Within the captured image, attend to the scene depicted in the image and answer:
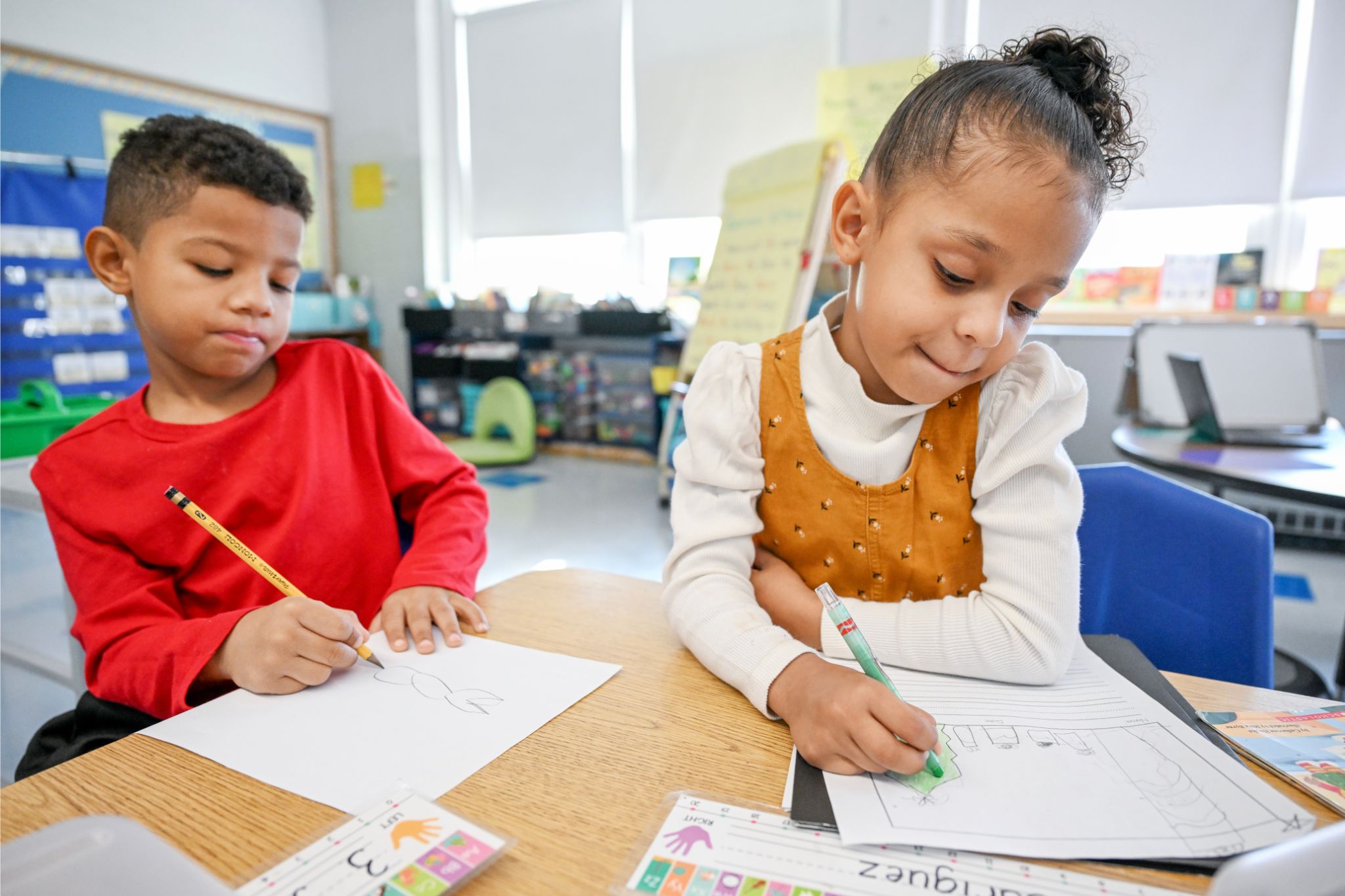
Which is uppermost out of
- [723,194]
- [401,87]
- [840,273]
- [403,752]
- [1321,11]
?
[401,87]

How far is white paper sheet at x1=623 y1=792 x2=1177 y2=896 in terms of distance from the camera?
1.22ft

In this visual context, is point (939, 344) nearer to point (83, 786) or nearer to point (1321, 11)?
point (83, 786)

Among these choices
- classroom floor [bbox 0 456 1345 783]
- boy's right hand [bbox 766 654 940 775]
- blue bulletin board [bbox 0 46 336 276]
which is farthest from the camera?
blue bulletin board [bbox 0 46 336 276]

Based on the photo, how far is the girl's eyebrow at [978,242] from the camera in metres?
0.58

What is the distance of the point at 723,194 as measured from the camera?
10.4 ft

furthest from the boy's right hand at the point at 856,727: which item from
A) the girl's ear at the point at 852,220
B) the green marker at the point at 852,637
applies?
the girl's ear at the point at 852,220

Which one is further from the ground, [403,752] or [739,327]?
[739,327]

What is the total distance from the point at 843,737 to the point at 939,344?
1.07 feet

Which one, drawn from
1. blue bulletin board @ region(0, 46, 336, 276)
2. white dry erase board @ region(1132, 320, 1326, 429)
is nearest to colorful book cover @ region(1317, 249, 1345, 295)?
white dry erase board @ region(1132, 320, 1326, 429)

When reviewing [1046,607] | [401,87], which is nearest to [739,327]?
[1046,607]

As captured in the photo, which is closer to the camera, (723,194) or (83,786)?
(83,786)

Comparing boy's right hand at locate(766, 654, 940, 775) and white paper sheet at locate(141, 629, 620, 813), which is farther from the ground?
boy's right hand at locate(766, 654, 940, 775)

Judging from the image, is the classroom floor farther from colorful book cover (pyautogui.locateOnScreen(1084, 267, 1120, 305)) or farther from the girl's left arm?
colorful book cover (pyautogui.locateOnScreen(1084, 267, 1120, 305))

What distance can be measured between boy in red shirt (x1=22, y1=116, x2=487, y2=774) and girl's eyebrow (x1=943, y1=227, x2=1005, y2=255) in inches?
21.3
